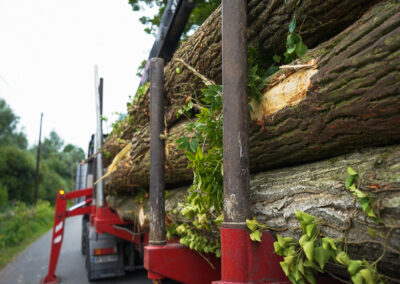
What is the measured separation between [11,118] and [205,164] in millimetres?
52927

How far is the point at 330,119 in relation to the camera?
1459 mm

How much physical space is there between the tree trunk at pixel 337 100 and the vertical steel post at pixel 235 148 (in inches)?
9.1

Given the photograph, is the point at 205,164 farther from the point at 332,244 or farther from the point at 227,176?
the point at 332,244

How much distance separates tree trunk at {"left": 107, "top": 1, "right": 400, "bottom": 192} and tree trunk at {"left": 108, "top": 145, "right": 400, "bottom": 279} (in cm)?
8

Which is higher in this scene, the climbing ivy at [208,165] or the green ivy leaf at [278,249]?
the climbing ivy at [208,165]

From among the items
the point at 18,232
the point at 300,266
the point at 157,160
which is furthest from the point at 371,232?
the point at 18,232

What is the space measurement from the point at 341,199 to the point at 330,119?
1.12 feet

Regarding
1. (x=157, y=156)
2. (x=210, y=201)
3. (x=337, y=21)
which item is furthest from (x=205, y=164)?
(x=337, y=21)

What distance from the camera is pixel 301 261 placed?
4.47 ft

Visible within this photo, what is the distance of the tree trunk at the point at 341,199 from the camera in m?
1.14

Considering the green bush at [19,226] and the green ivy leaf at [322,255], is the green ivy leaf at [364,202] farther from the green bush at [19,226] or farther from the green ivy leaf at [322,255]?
the green bush at [19,226]

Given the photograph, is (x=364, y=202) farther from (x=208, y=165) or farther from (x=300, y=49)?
(x=208, y=165)

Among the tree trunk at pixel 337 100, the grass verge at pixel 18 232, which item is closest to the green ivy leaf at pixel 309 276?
the tree trunk at pixel 337 100

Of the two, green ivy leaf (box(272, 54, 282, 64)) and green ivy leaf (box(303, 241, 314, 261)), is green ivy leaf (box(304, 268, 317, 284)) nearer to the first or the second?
green ivy leaf (box(303, 241, 314, 261))
